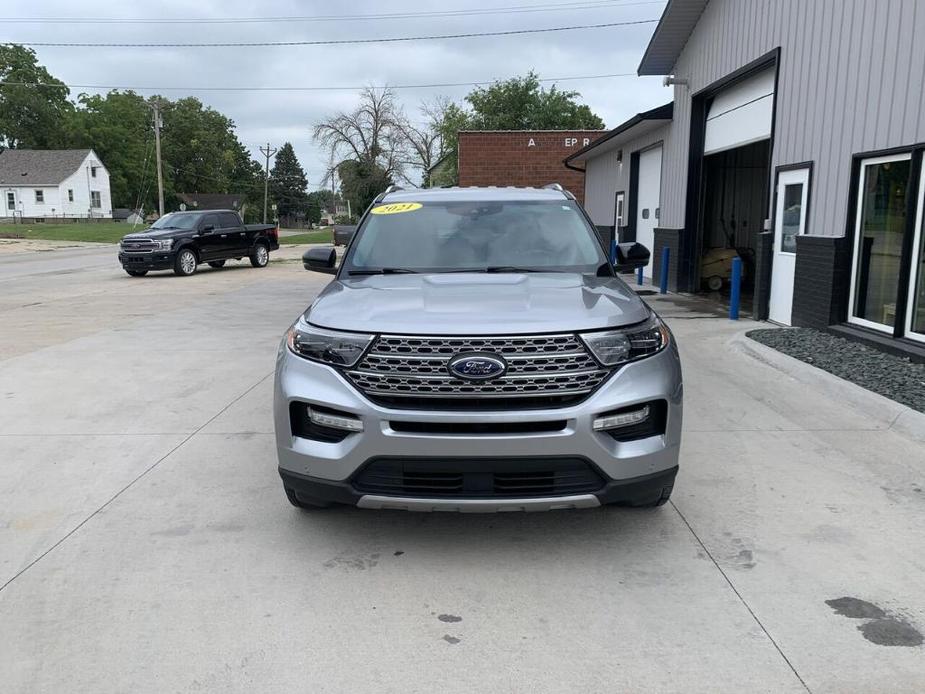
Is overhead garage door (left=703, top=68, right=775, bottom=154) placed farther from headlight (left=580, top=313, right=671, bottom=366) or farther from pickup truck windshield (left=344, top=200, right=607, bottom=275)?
headlight (left=580, top=313, right=671, bottom=366)

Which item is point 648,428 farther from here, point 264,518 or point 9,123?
point 9,123

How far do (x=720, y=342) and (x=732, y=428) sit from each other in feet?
14.0

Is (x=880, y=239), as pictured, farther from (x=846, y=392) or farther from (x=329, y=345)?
(x=329, y=345)

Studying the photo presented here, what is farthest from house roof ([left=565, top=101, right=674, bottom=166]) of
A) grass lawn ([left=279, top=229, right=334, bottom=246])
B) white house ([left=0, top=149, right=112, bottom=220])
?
white house ([left=0, top=149, right=112, bottom=220])

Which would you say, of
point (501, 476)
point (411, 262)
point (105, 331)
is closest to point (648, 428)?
point (501, 476)

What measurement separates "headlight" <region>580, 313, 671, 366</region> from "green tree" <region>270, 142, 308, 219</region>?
13360 cm

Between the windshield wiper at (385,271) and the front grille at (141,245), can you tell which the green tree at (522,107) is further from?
the windshield wiper at (385,271)

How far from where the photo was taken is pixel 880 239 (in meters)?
8.91

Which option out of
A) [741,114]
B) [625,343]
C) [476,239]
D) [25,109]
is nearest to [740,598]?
[625,343]

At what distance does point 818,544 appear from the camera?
3.95 m

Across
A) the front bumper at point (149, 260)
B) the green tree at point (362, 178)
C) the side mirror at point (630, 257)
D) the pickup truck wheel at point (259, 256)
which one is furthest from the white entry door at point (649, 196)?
the green tree at point (362, 178)

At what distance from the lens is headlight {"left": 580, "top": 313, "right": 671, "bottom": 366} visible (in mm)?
3529

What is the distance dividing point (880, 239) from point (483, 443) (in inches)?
296

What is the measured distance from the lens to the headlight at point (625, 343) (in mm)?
3529
